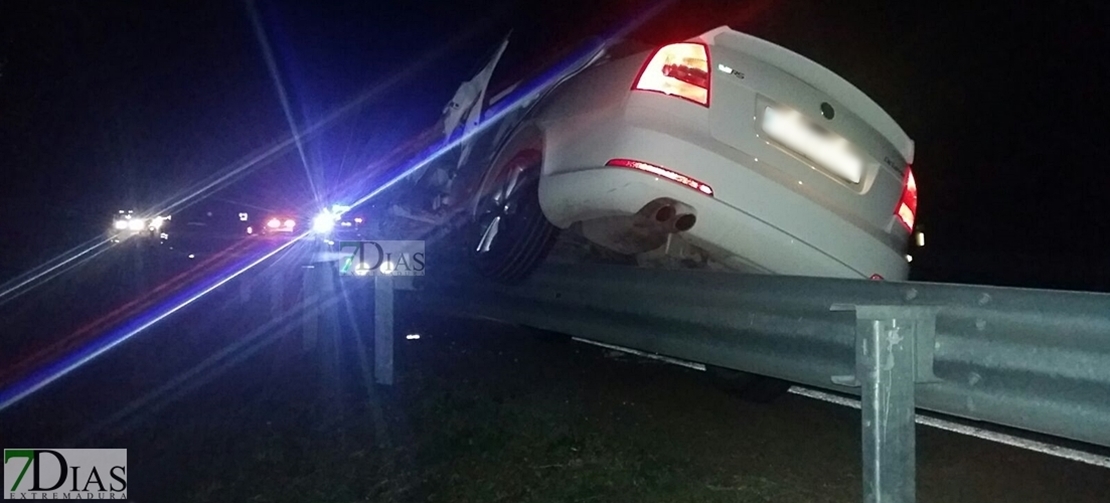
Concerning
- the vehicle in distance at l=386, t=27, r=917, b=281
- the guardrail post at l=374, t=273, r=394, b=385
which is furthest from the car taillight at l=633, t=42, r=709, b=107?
the guardrail post at l=374, t=273, r=394, b=385

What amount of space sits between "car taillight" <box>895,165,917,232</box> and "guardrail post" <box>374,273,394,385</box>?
3.24 meters

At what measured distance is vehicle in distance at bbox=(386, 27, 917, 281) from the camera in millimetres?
4453

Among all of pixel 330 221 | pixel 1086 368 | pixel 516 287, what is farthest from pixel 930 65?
pixel 1086 368

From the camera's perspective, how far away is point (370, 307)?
34.1 feet

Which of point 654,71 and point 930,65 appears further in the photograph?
point 930,65

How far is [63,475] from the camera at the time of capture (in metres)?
4.30

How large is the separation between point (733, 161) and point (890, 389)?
200cm

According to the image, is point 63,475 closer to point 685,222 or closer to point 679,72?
point 685,222

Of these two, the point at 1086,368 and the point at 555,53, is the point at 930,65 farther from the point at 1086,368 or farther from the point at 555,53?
the point at 1086,368

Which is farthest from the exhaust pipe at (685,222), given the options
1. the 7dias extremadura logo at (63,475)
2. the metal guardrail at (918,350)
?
the 7dias extremadura logo at (63,475)

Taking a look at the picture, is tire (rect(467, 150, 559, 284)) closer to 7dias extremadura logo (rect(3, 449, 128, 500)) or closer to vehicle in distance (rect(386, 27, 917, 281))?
vehicle in distance (rect(386, 27, 917, 281))

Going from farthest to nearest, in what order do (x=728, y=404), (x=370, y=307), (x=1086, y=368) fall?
1. (x=370, y=307)
2. (x=728, y=404)
3. (x=1086, y=368)

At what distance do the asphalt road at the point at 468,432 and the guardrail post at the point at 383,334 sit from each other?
14cm

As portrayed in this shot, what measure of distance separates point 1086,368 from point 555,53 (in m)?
3.99
